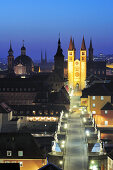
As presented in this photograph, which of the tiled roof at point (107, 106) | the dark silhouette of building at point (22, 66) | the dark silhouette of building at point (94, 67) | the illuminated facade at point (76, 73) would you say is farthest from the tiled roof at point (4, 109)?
the dark silhouette of building at point (94, 67)

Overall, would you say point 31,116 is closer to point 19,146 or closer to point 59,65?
point 19,146

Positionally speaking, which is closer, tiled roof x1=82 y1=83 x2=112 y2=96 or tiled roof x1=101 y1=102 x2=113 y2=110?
tiled roof x1=101 y1=102 x2=113 y2=110

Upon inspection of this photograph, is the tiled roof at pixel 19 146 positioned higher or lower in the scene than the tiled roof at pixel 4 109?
lower

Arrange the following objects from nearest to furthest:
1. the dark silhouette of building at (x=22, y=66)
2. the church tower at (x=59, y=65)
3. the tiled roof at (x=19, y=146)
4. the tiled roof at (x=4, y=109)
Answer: the tiled roof at (x=19, y=146) → the tiled roof at (x=4, y=109) → the church tower at (x=59, y=65) → the dark silhouette of building at (x=22, y=66)

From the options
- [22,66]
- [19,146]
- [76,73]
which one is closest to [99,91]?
[76,73]

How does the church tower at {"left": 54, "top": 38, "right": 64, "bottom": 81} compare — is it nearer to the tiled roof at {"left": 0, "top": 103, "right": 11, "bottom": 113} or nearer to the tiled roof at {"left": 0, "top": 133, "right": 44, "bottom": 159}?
the tiled roof at {"left": 0, "top": 103, "right": 11, "bottom": 113}

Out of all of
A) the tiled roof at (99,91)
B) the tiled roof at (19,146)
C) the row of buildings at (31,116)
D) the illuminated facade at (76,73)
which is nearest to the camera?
the tiled roof at (19,146)

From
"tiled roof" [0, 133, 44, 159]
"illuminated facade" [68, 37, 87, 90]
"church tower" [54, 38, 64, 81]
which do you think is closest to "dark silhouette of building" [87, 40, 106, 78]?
"illuminated facade" [68, 37, 87, 90]

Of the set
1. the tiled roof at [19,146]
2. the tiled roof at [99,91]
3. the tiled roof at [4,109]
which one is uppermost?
the tiled roof at [99,91]

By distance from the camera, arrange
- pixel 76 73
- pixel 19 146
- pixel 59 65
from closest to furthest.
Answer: pixel 19 146, pixel 59 65, pixel 76 73

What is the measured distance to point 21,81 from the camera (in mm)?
95625

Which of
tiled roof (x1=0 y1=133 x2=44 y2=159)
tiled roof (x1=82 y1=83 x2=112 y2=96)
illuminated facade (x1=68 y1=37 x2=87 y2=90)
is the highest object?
illuminated facade (x1=68 y1=37 x2=87 y2=90)

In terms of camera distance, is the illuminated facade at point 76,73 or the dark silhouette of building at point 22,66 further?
the dark silhouette of building at point 22,66

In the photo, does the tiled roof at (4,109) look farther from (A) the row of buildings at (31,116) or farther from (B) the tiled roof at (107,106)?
(B) the tiled roof at (107,106)
